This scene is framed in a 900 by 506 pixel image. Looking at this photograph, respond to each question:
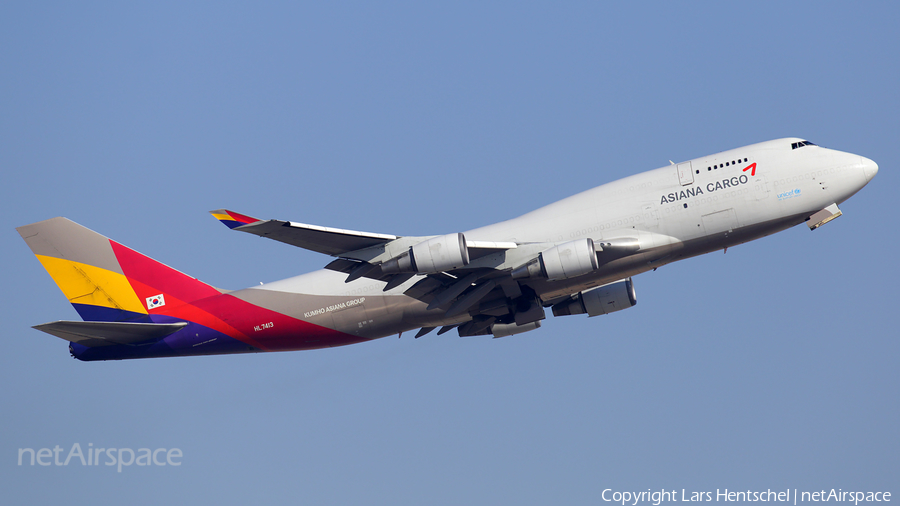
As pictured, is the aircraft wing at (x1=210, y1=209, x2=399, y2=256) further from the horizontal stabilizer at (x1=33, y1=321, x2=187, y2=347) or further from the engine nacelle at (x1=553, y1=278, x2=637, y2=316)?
the engine nacelle at (x1=553, y1=278, x2=637, y2=316)

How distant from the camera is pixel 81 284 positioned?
36.8 m

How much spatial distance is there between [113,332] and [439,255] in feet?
51.4

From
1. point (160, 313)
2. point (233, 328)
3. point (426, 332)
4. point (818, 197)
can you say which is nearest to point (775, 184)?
point (818, 197)

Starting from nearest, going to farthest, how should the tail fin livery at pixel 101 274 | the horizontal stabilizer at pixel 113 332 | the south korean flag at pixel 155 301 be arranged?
the horizontal stabilizer at pixel 113 332, the south korean flag at pixel 155 301, the tail fin livery at pixel 101 274

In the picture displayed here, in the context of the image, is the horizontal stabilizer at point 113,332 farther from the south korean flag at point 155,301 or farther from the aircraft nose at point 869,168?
the aircraft nose at point 869,168

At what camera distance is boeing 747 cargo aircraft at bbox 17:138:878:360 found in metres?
29.0

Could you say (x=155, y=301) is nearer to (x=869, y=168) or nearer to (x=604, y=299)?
(x=604, y=299)

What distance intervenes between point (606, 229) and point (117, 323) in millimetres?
20868

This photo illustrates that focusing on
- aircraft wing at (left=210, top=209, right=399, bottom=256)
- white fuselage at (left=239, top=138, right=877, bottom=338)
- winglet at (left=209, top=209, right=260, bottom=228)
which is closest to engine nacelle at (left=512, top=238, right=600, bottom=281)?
white fuselage at (left=239, top=138, right=877, bottom=338)

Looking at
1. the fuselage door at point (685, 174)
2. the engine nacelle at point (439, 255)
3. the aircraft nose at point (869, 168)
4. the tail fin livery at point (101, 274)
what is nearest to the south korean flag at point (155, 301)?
the tail fin livery at point (101, 274)

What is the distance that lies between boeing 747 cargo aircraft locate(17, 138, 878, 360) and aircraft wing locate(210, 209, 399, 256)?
0.05 metres

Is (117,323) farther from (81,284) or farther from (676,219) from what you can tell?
(676,219)

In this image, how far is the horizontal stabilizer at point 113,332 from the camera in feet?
108

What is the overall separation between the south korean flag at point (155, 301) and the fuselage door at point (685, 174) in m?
23.2
